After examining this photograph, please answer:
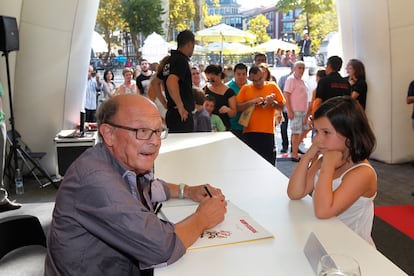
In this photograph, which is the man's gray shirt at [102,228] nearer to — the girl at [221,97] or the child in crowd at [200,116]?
the child in crowd at [200,116]

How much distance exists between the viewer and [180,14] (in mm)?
12086

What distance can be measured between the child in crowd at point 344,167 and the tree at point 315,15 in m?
9.28

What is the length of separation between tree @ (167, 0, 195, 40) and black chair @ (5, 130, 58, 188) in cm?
791

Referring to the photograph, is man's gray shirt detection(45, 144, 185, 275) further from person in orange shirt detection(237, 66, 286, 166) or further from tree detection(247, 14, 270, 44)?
tree detection(247, 14, 270, 44)

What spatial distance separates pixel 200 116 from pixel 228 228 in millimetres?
2451

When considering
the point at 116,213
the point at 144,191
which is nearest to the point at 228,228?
the point at 144,191

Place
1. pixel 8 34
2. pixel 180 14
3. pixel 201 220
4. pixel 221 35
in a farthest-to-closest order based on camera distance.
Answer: pixel 180 14 < pixel 221 35 < pixel 8 34 < pixel 201 220

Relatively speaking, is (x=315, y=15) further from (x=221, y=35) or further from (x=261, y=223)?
(x=261, y=223)

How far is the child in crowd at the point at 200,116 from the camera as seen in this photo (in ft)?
12.6

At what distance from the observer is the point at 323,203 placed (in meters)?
1.54

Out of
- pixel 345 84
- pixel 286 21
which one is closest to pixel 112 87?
pixel 345 84

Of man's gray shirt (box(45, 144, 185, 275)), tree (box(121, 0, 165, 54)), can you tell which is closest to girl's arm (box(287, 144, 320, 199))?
man's gray shirt (box(45, 144, 185, 275))

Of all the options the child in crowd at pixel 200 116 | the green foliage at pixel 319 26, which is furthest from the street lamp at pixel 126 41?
the child in crowd at pixel 200 116

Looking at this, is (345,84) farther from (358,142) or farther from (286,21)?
(286,21)
